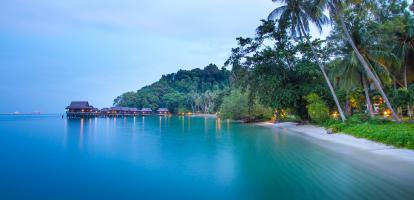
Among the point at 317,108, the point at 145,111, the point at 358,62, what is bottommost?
the point at 317,108

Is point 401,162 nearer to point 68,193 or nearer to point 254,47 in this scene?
point 68,193

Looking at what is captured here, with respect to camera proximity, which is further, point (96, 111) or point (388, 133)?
point (96, 111)

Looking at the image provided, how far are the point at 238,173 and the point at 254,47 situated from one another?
22905 millimetres

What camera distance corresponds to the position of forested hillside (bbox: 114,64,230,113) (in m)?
92.8

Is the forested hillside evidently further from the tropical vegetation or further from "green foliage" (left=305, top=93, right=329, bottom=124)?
"green foliage" (left=305, top=93, right=329, bottom=124)

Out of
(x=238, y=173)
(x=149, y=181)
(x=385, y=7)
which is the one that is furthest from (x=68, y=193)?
(x=385, y=7)

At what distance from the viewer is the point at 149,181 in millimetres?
8641

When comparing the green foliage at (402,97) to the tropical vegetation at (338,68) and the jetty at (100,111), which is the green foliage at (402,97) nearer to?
the tropical vegetation at (338,68)

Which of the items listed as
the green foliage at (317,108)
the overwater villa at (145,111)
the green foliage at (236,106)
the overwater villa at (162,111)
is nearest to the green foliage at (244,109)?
the green foliage at (236,106)

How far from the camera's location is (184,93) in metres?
109

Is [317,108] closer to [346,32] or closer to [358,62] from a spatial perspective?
[358,62]

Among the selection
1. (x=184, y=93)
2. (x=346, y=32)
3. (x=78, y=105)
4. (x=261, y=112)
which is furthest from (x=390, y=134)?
(x=184, y=93)

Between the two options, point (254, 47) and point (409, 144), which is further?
point (254, 47)

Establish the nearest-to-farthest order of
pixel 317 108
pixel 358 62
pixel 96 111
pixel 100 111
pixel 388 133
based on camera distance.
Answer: pixel 388 133 → pixel 358 62 → pixel 317 108 → pixel 96 111 → pixel 100 111
